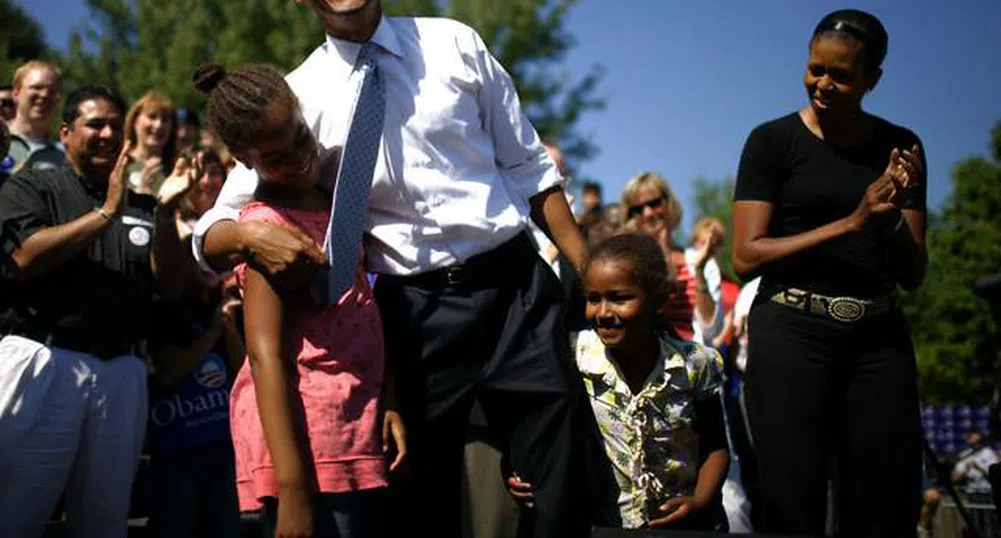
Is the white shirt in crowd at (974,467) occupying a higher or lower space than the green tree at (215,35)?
lower

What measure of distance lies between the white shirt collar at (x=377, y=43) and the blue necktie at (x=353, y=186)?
113 mm

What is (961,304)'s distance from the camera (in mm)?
34781

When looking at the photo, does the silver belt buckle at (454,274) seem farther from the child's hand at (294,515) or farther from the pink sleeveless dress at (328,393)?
the child's hand at (294,515)

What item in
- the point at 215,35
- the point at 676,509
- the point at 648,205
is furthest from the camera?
the point at 215,35

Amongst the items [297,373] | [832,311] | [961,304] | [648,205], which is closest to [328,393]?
[297,373]

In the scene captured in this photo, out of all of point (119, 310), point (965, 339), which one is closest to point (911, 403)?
point (119, 310)

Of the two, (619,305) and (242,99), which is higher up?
(242,99)

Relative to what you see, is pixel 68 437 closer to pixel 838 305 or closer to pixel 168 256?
pixel 168 256

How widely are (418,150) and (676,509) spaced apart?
1.36 metres

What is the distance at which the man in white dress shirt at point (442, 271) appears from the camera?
367cm

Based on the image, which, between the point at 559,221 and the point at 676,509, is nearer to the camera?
the point at 559,221

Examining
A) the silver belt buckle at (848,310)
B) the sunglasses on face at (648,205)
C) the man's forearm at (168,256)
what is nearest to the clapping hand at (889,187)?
the silver belt buckle at (848,310)

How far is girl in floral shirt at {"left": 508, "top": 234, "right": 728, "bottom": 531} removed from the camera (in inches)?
164

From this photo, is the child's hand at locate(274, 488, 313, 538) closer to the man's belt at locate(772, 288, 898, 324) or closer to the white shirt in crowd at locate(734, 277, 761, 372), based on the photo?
the man's belt at locate(772, 288, 898, 324)
